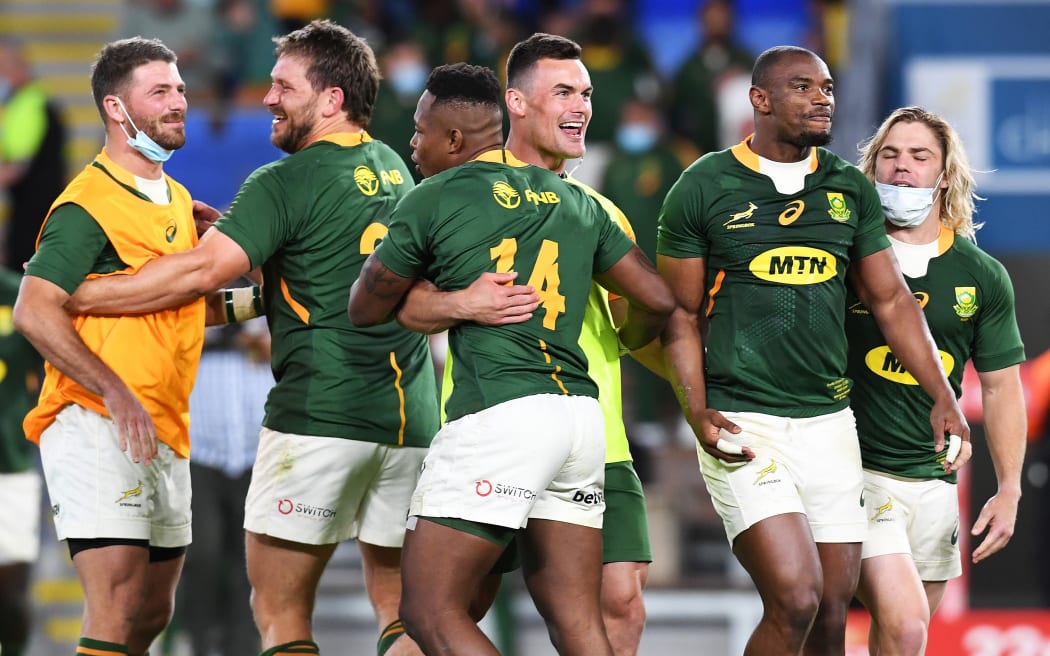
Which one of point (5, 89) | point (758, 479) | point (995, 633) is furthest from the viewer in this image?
point (5, 89)

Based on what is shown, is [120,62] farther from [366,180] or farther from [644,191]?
[644,191]

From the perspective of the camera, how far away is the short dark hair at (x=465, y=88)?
16.1 feet

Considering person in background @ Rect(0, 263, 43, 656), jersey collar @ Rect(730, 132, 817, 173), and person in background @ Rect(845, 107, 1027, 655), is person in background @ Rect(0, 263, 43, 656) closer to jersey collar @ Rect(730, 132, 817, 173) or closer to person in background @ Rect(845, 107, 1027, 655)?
jersey collar @ Rect(730, 132, 817, 173)

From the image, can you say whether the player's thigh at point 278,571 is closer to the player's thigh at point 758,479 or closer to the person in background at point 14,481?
the player's thigh at point 758,479

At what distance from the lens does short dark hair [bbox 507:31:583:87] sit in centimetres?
485

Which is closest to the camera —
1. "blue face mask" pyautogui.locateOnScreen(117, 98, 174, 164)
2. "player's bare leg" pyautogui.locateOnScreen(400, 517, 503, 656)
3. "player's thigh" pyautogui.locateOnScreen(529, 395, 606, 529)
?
"player's bare leg" pyautogui.locateOnScreen(400, 517, 503, 656)

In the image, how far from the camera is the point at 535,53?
4859 millimetres

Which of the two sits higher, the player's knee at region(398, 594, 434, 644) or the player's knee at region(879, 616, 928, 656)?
the player's knee at region(398, 594, 434, 644)

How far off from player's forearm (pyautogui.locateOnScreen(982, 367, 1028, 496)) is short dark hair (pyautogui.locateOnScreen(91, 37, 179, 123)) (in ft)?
10.9

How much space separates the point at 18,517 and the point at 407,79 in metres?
5.28

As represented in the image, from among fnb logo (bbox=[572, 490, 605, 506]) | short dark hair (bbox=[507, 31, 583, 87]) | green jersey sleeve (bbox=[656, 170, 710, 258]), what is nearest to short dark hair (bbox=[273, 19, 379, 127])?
short dark hair (bbox=[507, 31, 583, 87])

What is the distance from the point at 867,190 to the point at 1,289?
4476mm

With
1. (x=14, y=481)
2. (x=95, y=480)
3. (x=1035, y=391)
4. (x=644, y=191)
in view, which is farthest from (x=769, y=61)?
(x=644, y=191)

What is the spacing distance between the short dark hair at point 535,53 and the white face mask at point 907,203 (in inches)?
53.2
